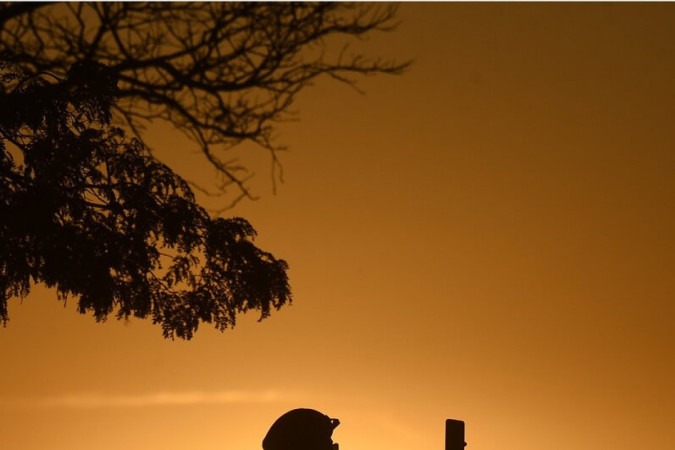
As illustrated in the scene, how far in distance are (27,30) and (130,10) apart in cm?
55

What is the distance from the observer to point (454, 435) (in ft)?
22.6

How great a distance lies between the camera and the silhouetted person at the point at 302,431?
6469mm

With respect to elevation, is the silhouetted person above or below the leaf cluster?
below

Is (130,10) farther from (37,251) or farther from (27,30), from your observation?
(37,251)

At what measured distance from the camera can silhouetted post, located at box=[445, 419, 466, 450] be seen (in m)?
6.87

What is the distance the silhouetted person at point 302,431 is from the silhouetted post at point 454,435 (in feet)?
2.85

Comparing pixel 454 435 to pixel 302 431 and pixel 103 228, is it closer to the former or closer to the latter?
pixel 302 431

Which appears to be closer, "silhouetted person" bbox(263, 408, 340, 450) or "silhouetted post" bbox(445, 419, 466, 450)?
"silhouetted person" bbox(263, 408, 340, 450)

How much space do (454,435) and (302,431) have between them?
1109 mm

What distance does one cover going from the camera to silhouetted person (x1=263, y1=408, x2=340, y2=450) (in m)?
6.47

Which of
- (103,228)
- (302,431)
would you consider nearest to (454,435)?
(302,431)

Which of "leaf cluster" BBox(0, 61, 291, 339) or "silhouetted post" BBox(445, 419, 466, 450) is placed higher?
"leaf cluster" BBox(0, 61, 291, 339)

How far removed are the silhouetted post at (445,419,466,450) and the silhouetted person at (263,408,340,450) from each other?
2.85 feet

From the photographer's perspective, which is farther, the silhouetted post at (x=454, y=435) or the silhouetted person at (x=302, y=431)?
the silhouetted post at (x=454, y=435)
